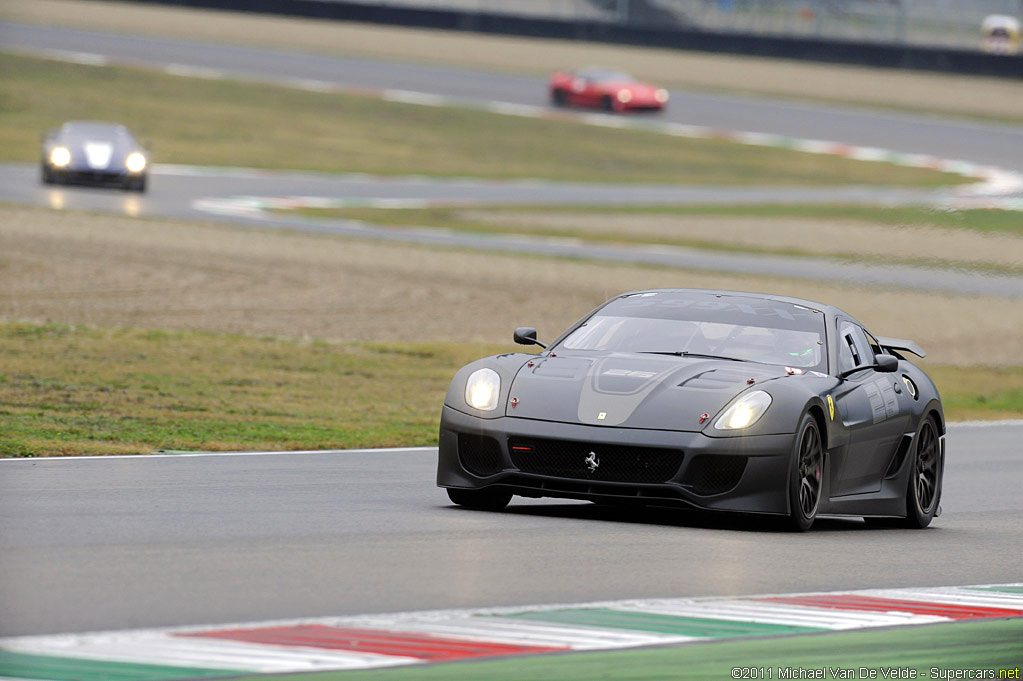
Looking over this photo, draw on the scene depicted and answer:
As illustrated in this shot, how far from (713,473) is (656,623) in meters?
2.54

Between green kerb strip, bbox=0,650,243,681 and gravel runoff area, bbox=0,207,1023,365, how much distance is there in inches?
543

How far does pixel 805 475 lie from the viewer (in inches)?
380

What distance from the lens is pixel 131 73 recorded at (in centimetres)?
5356

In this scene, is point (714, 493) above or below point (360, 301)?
above

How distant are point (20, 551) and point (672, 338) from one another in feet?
12.9

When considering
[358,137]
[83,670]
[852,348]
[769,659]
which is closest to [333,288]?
[852,348]

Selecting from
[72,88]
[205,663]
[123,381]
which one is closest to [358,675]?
[205,663]

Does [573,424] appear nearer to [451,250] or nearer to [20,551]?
[20,551]

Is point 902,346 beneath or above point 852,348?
beneath

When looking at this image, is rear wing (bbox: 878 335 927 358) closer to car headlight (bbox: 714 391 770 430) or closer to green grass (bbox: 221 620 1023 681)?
car headlight (bbox: 714 391 770 430)

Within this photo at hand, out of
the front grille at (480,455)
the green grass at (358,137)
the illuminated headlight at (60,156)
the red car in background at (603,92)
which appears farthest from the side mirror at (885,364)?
the red car in background at (603,92)

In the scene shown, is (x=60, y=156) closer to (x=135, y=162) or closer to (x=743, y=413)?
(x=135, y=162)

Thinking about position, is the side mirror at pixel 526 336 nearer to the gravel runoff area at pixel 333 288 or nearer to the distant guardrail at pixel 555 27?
the gravel runoff area at pixel 333 288

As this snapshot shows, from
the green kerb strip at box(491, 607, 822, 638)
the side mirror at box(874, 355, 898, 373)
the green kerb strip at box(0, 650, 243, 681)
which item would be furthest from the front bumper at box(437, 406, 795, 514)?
the green kerb strip at box(0, 650, 243, 681)
